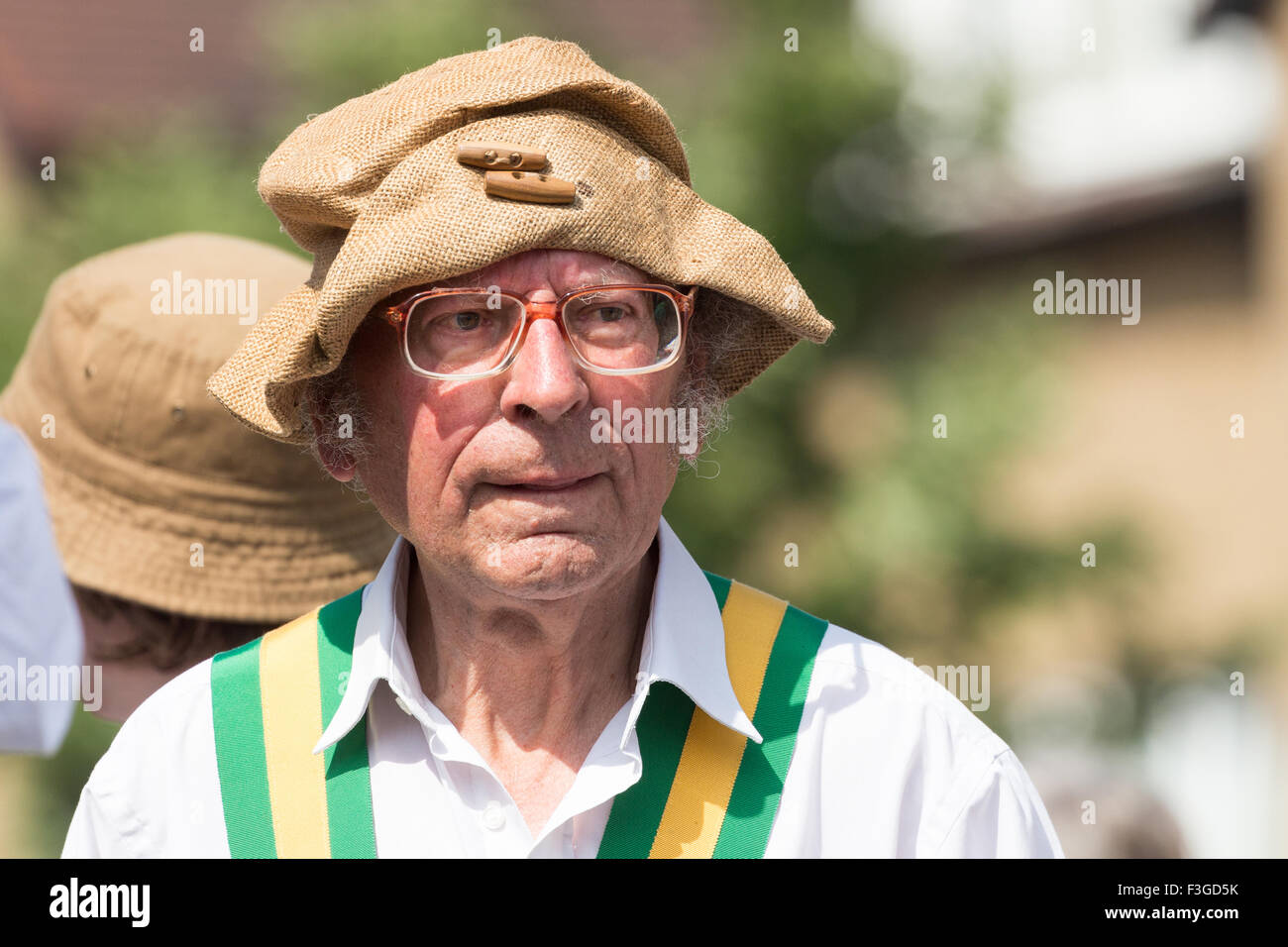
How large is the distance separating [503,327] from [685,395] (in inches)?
15.4

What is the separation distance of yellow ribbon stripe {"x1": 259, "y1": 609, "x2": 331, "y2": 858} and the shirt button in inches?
9.4

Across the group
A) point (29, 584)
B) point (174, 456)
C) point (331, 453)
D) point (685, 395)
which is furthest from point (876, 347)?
point (331, 453)

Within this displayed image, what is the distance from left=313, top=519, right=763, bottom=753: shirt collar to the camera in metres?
2.12

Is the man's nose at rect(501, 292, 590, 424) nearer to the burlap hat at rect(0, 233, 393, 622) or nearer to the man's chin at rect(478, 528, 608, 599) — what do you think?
the man's chin at rect(478, 528, 608, 599)

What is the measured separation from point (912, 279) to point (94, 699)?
3.72 meters

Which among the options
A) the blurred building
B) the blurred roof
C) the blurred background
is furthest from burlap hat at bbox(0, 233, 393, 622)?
the blurred roof

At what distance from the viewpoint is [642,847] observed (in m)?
2.05

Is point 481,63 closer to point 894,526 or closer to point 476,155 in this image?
point 476,155

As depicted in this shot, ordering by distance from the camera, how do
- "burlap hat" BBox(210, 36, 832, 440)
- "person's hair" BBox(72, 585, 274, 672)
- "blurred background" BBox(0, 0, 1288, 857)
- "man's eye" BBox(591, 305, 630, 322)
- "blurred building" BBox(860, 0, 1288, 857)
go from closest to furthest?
"burlap hat" BBox(210, 36, 832, 440) → "man's eye" BBox(591, 305, 630, 322) → "person's hair" BBox(72, 585, 274, 672) → "blurred background" BBox(0, 0, 1288, 857) → "blurred building" BBox(860, 0, 1288, 857)

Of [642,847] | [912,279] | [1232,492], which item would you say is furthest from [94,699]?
[1232,492]

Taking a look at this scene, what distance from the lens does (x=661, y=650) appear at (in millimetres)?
2145

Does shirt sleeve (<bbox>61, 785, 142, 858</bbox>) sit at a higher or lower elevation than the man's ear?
lower

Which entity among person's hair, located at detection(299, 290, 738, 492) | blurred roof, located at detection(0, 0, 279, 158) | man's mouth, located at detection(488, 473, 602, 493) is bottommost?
man's mouth, located at detection(488, 473, 602, 493)

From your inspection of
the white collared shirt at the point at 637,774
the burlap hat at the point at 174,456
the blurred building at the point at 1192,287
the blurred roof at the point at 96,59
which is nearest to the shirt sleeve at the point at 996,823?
the white collared shirt at the point at 637,774
